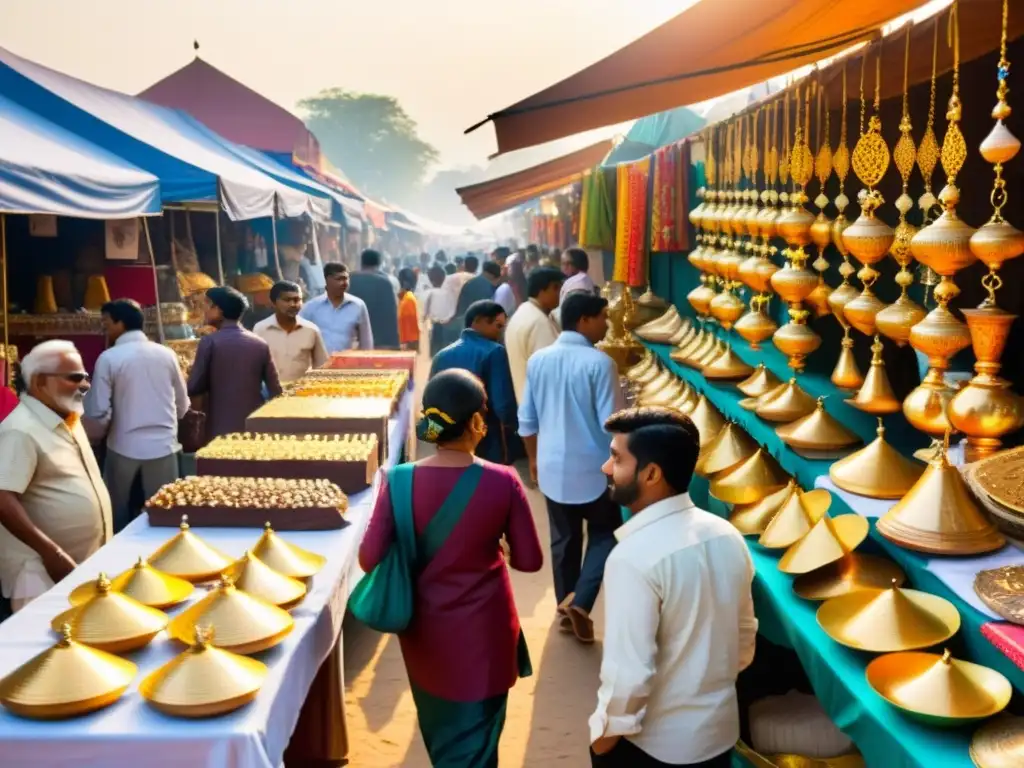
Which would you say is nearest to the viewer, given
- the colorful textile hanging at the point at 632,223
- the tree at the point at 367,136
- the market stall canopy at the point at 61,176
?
the market stall canopy at the point at 61,176

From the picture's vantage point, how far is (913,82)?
10.1ft

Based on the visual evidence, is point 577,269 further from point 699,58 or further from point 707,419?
point 699,58

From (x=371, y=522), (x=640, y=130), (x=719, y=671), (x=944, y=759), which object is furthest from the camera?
(x=640, y=130)

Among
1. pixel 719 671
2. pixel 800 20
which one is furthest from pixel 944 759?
pixel 800 20

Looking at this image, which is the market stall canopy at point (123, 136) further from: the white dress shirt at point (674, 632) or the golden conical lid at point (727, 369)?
the white dress shirt at point (674, 632)

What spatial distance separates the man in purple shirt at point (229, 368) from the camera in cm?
474

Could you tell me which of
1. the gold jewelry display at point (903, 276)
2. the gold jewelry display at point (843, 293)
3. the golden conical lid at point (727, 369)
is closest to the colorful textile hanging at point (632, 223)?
the golden conical lid at point (727, 369)

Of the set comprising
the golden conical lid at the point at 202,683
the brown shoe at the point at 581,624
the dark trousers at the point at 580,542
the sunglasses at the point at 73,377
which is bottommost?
the brown shoe at the point at 581,624

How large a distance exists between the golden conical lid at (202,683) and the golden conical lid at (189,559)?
0.64 metres

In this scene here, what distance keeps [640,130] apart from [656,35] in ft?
26.4

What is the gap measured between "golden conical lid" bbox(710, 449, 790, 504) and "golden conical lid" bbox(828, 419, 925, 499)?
1.91ft

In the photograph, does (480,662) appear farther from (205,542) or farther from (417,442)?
(417,442)

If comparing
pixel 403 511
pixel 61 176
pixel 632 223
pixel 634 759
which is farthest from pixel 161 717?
pixel 632 223

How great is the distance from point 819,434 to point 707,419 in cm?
116
